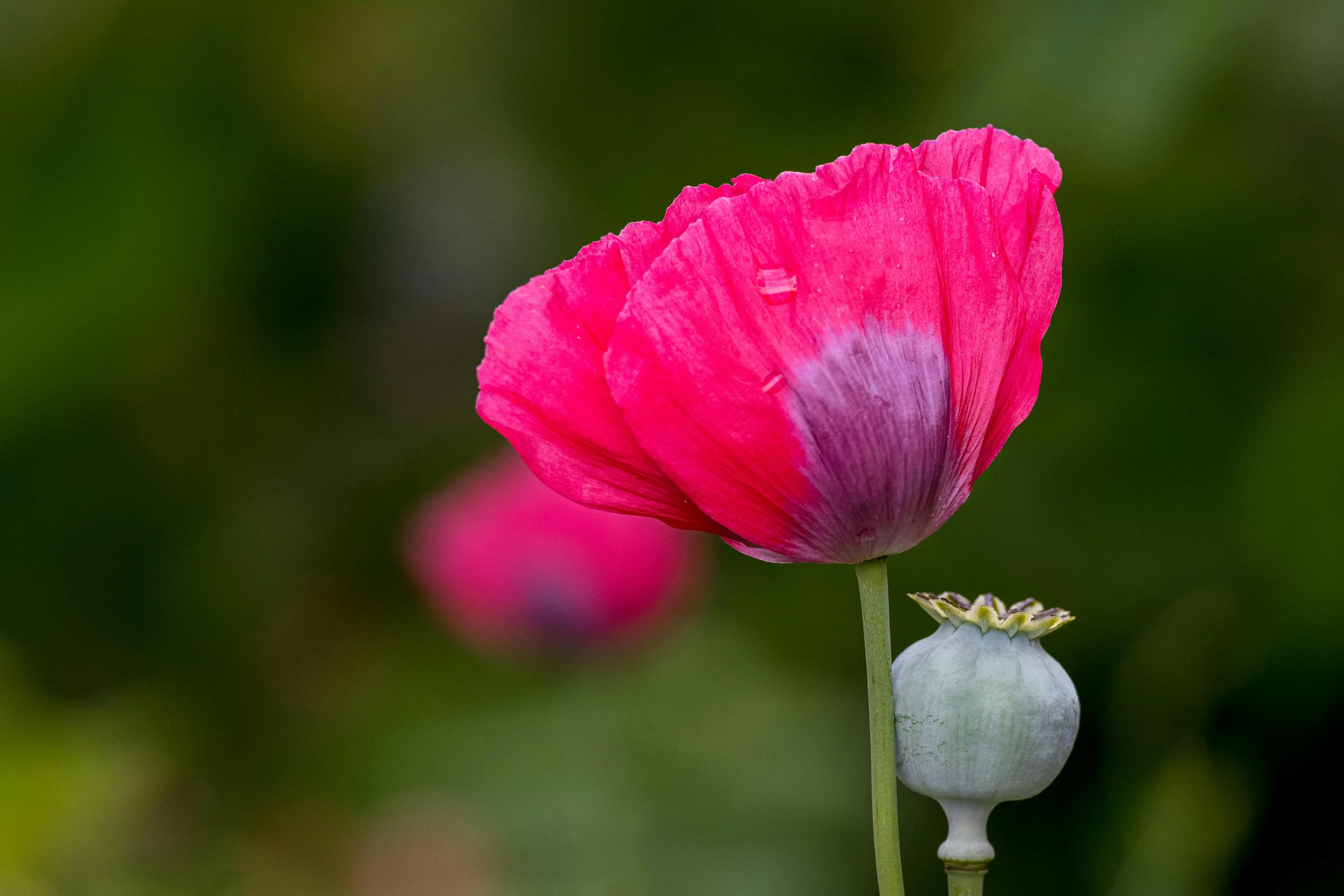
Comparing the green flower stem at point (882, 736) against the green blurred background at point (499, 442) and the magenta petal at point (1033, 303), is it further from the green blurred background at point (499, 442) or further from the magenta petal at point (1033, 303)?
the green blurred background at point (499, 442)

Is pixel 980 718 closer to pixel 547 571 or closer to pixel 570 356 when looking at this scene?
pixel 570 356

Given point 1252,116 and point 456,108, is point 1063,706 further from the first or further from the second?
point 456,108

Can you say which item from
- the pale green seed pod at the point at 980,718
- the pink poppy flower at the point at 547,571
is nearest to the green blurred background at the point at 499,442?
the pink poppy flower at the point at 547,571

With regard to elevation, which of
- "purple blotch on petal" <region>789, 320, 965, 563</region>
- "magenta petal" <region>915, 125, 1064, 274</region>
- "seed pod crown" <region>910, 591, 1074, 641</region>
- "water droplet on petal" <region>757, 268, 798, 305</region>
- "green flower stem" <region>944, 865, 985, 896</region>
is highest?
"magenta petal" <region>915, 125, 1064, 274</region>

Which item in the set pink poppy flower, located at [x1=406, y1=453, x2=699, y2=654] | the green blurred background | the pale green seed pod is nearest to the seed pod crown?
the pale green seed pod

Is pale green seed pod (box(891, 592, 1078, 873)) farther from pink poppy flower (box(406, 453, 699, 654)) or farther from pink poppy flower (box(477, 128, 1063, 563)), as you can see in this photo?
pink poppy flower (box(406, 453, 699, 654))

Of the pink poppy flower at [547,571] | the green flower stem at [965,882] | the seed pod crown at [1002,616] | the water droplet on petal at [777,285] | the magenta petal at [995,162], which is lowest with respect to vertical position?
the pink poppy flower at [547,571]

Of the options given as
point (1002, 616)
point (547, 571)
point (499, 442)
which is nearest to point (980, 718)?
point (1002, 616)

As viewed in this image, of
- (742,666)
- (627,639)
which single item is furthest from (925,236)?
(742,666)
